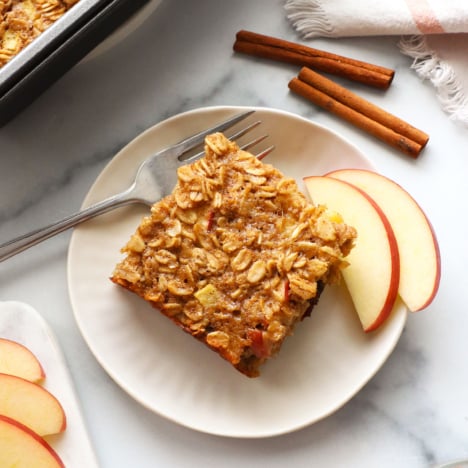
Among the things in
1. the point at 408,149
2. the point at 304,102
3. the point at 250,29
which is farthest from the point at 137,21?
the point at 408,149

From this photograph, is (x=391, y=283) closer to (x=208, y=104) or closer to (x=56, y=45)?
(x=208, y=104)

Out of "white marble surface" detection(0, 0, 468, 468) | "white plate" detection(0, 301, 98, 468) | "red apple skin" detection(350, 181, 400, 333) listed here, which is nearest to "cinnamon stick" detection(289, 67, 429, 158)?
"white marble surface" detection(0, 0, 468, 468)

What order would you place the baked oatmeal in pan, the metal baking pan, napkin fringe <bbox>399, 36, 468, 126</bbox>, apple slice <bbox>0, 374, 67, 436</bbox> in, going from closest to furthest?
the metal baking pan < the baked oatmeal in pan < apple slice <bbox>0, 374, 67, 436</bbox> < napkin fringe <bbox>399, 36, 468, 126</bbox>

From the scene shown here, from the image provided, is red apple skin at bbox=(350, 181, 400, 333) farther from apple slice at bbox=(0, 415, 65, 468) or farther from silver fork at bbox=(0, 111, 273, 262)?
apple slice at bbox=(0, 415, 65, 468)

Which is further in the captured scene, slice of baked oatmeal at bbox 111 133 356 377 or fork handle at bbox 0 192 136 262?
fork handle at bbox 0 192 136 262

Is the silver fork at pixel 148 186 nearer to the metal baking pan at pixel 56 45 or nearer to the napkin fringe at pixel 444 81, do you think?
the metal baking pan at pixel 56 45

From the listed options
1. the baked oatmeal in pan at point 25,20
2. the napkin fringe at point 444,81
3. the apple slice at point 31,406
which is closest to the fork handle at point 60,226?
A: the apple slice at point 31,406

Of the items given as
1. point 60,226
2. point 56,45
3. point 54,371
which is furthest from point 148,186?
point 54,371

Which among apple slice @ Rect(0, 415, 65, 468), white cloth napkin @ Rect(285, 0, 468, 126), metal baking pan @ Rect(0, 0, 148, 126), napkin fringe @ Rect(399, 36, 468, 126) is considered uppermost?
metal baking pan @ Rect(0, 0, 148, 126)
